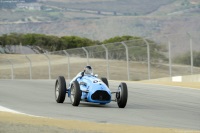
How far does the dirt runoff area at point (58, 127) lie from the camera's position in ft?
45.3

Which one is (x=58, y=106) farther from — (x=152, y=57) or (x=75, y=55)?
(x=75, y=55)

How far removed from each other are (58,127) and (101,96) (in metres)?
5.91

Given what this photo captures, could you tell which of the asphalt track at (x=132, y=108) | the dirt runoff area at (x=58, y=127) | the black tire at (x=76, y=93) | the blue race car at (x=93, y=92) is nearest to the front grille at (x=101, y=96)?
the blue race car at (x=93, y=92)

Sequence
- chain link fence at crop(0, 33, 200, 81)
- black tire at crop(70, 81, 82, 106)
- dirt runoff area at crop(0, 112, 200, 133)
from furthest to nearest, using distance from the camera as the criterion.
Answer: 1. chain link fence at crop(0, 33, 200, 81)
2. black tire at crop(70, 81, 82, 106)
3. dirt runoff area at crop(0, 112, 200, 133)

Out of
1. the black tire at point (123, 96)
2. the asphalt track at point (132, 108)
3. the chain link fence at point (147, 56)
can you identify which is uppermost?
the chain link fence at point (147, 56)

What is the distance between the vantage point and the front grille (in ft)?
66.0

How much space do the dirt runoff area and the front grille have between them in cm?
420

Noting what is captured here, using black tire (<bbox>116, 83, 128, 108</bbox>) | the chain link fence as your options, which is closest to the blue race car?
black tire (<bbox>116, 83, 128, 108</bbox>)

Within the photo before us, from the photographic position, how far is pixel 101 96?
20203mm

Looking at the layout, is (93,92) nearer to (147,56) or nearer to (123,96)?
(123,96)

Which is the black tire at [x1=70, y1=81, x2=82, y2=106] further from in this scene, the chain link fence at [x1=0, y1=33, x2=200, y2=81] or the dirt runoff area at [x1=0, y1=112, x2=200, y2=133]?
the chain link fence at [x1=0, y1=33, x2=200, y2=81]

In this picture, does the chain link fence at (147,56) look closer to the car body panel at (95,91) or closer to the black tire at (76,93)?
the car body panel at (95,91)

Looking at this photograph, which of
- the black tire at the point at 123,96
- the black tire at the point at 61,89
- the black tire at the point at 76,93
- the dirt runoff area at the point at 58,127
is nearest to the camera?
the dirt runoff area at the point at 58,127

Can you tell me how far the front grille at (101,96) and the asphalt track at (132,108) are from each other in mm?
253
